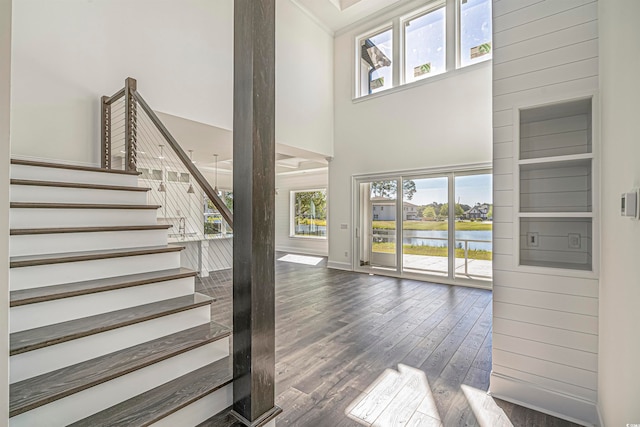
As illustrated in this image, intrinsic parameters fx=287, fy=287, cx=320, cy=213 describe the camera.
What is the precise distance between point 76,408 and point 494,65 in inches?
129

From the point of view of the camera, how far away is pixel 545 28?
1.92 meters

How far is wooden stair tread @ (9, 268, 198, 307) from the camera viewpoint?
1.57 metres

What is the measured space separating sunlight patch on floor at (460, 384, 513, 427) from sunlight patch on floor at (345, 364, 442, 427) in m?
0.26

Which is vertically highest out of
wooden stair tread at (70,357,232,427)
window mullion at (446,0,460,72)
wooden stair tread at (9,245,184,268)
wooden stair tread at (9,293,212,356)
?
window mullion at (446,0,460,72)

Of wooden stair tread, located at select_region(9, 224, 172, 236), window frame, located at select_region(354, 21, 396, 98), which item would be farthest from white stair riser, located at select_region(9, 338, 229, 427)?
window frame, located at select_region(354, 21, 396, 98)

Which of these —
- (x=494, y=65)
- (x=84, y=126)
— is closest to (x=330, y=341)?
(x=494, y=65)

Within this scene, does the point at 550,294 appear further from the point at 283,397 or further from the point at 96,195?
the point at 96,195

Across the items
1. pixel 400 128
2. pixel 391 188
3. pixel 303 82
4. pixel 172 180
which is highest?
pixel 303 82

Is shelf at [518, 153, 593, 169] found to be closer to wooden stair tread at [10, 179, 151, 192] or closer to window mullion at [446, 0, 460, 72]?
wooden stair tread at [10, 179, 151, 192]

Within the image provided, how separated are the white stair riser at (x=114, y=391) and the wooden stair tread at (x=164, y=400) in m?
0.03

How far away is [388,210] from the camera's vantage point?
634 centimetres

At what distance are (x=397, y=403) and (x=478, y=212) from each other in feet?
13.8

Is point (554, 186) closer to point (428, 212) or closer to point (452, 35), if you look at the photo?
point (428, 212)

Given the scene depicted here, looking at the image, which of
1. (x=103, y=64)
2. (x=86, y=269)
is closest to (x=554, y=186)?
(x=86, y=269)
